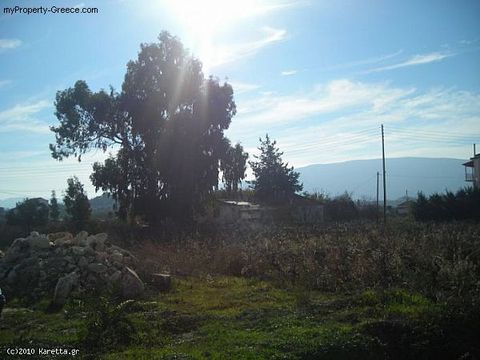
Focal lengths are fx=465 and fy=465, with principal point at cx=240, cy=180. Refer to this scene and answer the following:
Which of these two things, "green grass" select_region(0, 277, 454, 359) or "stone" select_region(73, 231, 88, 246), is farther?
"stone" select_region(73, 231, 88, 246)

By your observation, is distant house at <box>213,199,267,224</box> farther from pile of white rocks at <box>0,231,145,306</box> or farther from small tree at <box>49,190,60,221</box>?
pile of white rocks at <box>0,231,145,306</box>

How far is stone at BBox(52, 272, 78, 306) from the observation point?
1057 cm

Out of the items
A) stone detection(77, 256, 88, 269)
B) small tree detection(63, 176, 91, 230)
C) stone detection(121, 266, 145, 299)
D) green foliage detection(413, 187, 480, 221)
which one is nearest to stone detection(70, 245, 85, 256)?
stone detection(77, 256, 88, 269)

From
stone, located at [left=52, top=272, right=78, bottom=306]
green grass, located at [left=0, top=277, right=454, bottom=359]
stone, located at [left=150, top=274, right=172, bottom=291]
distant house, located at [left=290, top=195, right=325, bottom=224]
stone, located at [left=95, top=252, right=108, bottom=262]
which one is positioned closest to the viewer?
green grass, located at [left=0, top=277, right=454, bottom=359]

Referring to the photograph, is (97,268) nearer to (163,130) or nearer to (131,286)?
(131,286)

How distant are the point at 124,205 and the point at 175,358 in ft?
93.7

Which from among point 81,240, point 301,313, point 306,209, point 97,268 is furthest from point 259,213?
point 301,313

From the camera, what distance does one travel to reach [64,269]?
40.2ft

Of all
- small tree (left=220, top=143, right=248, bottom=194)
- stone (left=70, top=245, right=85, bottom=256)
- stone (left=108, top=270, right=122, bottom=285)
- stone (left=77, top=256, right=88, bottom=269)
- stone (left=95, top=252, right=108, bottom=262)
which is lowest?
stone (left=108, top=270, right=122, bottom=285)

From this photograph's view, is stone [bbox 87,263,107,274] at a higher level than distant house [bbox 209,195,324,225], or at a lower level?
lower

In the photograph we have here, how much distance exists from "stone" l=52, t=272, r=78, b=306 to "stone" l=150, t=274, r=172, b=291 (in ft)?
6.64

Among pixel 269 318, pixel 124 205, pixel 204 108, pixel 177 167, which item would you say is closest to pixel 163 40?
pixel 204 108

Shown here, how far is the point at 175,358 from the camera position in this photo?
6.22 metres

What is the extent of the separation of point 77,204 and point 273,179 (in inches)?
988
